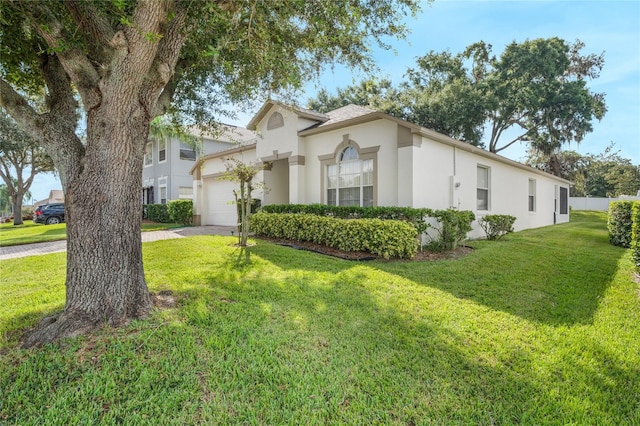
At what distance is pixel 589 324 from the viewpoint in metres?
4.08

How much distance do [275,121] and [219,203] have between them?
6.21m

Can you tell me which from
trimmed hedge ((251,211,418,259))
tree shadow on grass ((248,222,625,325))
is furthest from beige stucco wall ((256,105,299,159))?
tree shadow on grass ((248,222,625,325))

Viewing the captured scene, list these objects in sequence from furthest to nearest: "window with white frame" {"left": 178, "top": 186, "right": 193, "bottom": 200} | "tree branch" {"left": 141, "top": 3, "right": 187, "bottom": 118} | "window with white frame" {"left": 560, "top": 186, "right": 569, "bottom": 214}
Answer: "window with white frame" {"left": 178, "top": 186, "right": 193, "bottom": 200} < "window with white frame" {"left": 560, "top": 186, "right": 569, "bottom": 214} < "tree branch" {"left": 141, "top": 3, "right": 187, "bottom": 118}

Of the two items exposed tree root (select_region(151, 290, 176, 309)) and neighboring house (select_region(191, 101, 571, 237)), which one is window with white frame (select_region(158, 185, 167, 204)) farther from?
exposed tree root (select_region(151, 290, 176, 309))

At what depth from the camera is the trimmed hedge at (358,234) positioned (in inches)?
298

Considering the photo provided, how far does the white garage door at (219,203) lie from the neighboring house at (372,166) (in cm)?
8

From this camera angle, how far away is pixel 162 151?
21.5 meters

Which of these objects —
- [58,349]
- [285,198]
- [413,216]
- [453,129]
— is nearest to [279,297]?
[58,349]

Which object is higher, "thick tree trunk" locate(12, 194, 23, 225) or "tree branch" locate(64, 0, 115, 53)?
"tree branch" locate(64, 0, 115, 53)

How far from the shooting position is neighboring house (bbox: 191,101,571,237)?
9352 mm

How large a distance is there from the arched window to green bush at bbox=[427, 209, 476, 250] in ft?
22.3

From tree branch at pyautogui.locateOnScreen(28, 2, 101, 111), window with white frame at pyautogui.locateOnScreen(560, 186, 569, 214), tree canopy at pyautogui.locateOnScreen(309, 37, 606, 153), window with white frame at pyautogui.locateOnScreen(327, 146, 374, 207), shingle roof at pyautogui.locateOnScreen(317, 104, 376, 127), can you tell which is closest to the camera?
tree branch at pyautogui.locateOnScreen(28, 2, 101, 111)

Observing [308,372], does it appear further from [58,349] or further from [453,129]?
[453,129]

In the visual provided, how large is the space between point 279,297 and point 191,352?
5.82 ft
